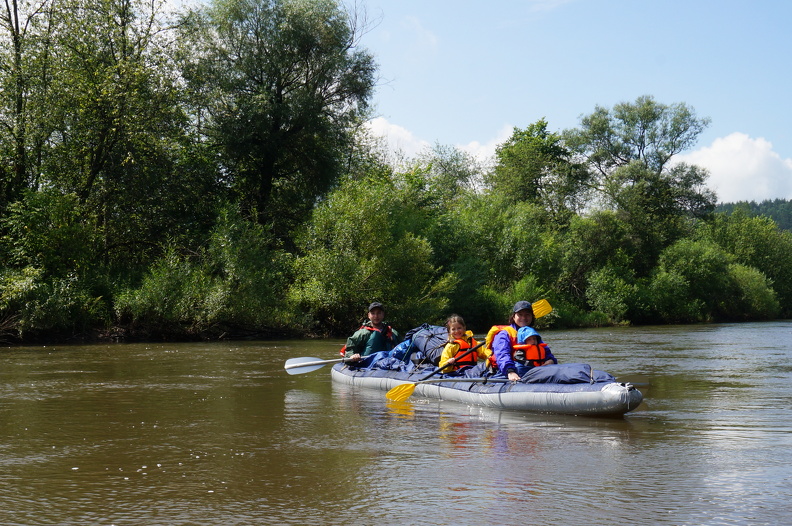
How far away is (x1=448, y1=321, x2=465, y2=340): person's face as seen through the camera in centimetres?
903

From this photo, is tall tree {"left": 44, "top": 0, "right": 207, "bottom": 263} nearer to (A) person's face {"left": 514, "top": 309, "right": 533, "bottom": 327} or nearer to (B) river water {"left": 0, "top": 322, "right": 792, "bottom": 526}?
(B) river water {"left": 0, "top": 322, "right": 792, "bottom": 526}

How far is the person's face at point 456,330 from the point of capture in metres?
9.03

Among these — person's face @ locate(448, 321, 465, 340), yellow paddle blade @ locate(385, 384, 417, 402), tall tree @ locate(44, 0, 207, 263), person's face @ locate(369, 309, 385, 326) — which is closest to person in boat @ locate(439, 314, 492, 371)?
person's face @ locate(448, 321, 465, 340)

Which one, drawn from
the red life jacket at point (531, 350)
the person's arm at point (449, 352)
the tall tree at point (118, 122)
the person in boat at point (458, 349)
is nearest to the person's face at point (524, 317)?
the red life jacket at point (531, 350)

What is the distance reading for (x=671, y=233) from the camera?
35.3 meters

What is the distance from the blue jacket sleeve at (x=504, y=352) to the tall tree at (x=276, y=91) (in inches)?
630

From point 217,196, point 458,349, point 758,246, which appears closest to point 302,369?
point 458,349

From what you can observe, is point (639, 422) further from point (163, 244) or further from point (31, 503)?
point (163, 244)

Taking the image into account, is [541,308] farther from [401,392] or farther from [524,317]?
[401,392]

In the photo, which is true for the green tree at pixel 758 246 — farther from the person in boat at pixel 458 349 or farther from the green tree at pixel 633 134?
the person in boat at pixel 458 349

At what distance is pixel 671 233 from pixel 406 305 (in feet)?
61.3

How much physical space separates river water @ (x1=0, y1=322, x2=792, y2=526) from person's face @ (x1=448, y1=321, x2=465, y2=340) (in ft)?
3.00

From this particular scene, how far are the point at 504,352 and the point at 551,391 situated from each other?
0.75m

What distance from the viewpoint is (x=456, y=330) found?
9086 mm
